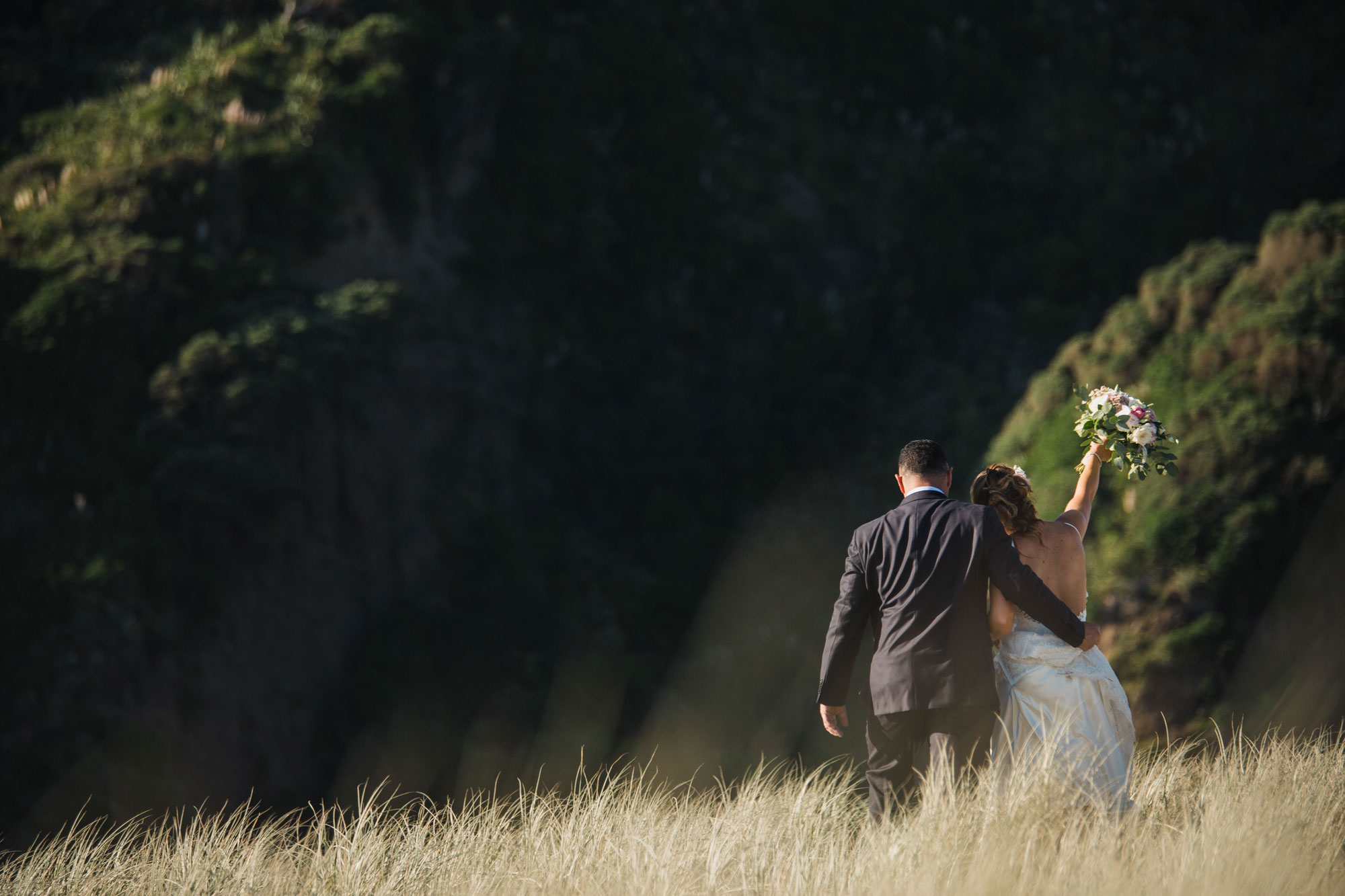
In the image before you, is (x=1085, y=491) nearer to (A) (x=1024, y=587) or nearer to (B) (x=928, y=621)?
(A) (x=1024, y=587)

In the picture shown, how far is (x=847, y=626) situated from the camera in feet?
13.8

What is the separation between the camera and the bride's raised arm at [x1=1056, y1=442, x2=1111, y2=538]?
14.6ft

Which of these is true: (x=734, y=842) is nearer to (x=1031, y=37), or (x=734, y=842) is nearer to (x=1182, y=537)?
(x=1182, y=537)

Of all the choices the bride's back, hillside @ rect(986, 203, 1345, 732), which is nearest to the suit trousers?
the bride's back

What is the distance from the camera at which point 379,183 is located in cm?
2370

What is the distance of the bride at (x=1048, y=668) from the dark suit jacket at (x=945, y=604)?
0.67 ft

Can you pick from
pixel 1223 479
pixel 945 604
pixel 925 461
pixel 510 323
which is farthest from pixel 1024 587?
pixel 510 323

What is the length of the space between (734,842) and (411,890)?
47.1 inches

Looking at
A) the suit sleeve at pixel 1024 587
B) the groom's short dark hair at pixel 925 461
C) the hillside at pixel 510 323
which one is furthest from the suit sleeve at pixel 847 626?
the hillside at pixel 510 323

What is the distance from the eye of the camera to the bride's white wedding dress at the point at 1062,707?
13.5ft

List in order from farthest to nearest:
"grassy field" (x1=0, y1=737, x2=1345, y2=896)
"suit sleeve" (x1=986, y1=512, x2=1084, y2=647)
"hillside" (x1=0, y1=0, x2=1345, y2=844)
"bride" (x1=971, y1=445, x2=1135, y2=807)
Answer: "hillside" (x1=0, y1=0, x2=1345, y2=844), "bride" (x1=971, y1=445, x2=1135, y2=807), "suit sleeve" (x1=986, y1=512, x2=1084, y2=647), "grassy field" (x1=0, y1=737, x2=1345, y2=896)

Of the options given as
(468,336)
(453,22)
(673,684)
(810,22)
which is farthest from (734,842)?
(810,22)

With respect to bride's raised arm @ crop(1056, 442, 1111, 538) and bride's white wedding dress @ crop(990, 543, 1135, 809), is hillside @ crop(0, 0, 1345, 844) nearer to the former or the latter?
bride's white wedding dress @ crop(990, 543, 1135, 809)

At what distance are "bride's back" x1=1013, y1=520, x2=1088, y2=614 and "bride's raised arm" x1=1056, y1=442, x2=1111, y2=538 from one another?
0.23 feet
